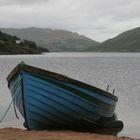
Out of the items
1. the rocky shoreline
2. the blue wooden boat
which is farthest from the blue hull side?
the rocky shoreline

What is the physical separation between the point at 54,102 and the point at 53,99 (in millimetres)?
135

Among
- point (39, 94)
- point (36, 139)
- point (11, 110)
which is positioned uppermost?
point (39, 94)

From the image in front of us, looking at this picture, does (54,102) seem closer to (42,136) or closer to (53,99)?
(53,99)

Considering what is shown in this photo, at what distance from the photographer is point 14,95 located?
17.3 meters

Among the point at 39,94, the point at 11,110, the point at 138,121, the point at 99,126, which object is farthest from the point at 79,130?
the point at 11,110

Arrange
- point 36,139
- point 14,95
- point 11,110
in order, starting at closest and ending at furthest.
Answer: point 36,139, point 14,95, point 11,110

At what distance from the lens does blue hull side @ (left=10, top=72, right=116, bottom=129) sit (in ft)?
51.2

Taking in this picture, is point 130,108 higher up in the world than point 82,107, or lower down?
lower down

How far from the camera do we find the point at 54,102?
15922 millimetres

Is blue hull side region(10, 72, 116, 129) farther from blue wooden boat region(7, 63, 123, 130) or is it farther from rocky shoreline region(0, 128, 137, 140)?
rocky shoreline region(0, 128, 137, 140)

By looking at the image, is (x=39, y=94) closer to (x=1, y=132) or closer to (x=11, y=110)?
(x=1, y=132)

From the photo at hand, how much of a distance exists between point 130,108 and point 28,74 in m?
15.8

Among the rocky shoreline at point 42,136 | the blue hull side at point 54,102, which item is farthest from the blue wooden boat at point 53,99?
the rocky shoreline at point 42,136

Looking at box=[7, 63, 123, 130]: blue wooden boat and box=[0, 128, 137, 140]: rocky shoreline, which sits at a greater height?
box=[7, 63, 123, 130]: blue wooden boat
